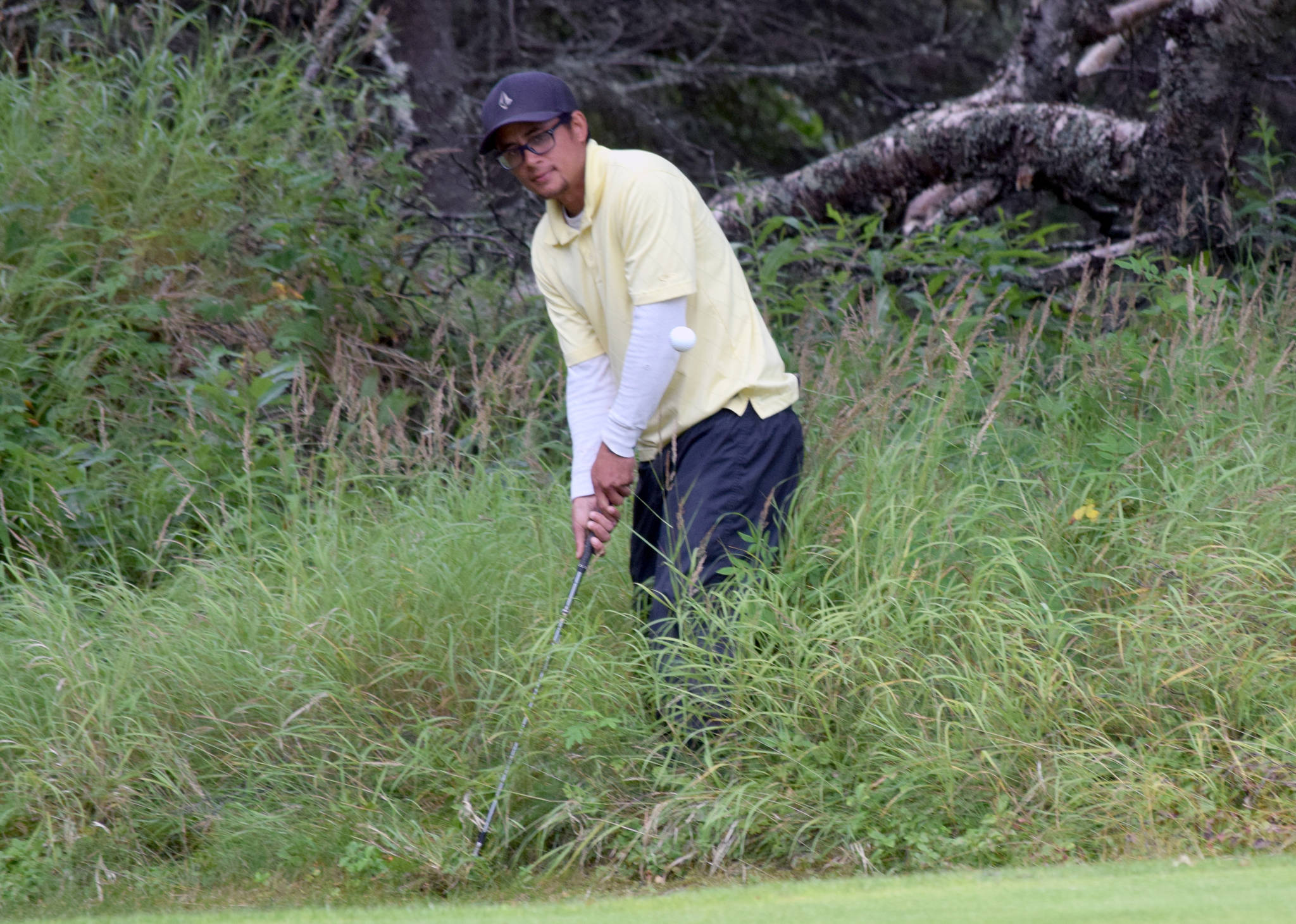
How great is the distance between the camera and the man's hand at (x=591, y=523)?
11.5 feet

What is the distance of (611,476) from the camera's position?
11.2 feet

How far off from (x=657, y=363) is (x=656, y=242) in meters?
0.32

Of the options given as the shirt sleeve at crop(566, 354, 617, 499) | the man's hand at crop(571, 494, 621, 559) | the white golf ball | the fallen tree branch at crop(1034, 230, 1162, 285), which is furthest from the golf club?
the fallen tree branch at crop(1034, 230, 1162, 285)

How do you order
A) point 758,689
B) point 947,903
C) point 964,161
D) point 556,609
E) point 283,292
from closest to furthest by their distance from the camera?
point 947,903 → point 758,689 → point 556,609 → point 283,292 → point 964,161

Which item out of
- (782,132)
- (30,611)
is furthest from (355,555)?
(782,132)

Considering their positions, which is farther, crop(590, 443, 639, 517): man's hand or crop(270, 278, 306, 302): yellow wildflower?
crop(270, 278, 306, 302): yellow wildflower

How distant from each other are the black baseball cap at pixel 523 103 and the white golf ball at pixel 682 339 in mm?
663

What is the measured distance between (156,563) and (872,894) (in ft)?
8.51

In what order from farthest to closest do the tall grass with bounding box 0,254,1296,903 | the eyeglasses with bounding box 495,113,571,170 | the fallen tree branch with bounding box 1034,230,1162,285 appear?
the fallen tree branch with bounding box 1034,230,1162,285
the eyeglasses with bounding box 495,113,571,170
the tall grass with bounding box 0,254,1296,903

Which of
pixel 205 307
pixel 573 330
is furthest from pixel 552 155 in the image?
pixel 205 307

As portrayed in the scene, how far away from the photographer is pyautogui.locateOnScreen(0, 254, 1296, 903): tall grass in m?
3.21

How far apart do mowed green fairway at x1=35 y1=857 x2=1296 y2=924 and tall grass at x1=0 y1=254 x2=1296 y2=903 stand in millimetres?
174

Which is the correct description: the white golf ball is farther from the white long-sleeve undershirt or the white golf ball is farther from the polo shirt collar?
the polo shirt collar

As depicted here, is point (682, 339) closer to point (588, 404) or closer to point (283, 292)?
point (588, 404)
